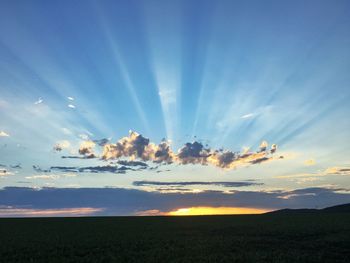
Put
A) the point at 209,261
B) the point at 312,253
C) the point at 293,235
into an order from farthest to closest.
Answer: the point at 293,235 → the point at 312,253 → the point at 209,261

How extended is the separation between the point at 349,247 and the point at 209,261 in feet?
61.0

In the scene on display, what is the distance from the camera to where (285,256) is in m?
35.1

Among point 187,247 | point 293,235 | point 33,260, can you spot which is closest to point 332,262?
point 187,247

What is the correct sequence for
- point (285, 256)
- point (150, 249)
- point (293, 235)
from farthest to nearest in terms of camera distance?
point (293, 235) → point (150, 249) → point (285, 256)

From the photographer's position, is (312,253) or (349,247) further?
(349,247)

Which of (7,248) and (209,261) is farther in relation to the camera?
(7,248)

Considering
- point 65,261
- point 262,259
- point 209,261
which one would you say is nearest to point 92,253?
point 65,261

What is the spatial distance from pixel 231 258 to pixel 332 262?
875 cm

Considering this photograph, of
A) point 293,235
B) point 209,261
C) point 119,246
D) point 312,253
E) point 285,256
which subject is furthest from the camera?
point 293,235

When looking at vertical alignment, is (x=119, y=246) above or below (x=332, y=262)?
above

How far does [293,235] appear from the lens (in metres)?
54.3

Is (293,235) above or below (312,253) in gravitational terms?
above

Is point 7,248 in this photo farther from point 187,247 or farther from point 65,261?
point 187,247

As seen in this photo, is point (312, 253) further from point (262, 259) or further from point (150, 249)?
point (150, 249)
